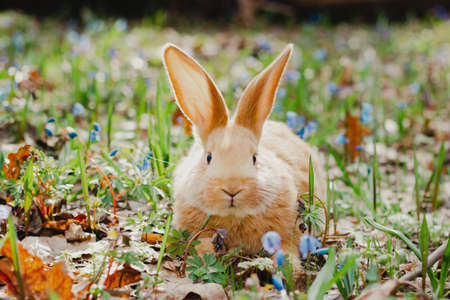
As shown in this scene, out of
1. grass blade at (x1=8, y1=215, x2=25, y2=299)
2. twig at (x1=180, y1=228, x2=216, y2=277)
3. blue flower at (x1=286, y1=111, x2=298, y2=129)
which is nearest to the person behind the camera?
grass blade at (x1=8, y1=215, x2=25, y2=299)

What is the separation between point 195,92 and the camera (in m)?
2.76

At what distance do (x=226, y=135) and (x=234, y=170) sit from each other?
24cm

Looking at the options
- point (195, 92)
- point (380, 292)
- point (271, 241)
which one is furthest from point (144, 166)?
point (380, 292)

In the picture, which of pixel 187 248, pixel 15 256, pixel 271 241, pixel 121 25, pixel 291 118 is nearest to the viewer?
pixel 15 256

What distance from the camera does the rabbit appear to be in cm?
246

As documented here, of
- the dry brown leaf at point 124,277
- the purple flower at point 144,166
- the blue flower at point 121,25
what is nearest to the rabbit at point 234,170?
the purple flower at point 144,166

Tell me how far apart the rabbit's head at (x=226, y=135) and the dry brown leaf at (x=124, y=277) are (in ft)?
1.43

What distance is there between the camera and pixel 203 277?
2.40 meters

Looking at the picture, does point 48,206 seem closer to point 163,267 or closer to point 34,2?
point 163,267

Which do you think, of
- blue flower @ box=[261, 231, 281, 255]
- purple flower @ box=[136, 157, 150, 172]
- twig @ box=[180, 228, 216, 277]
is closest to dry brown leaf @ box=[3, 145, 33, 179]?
purple flower @ box=[136, 157, 150, 172]

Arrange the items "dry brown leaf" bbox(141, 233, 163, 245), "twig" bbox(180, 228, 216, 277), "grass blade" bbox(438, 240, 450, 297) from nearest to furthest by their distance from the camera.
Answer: "grass blade" bbox(438, 240, 450, 297), "twig" bbox(180, 228, 216, 277), "dry brown leaf" bbox(141, 233, 163, 245)

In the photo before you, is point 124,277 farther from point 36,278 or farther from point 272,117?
point 272,117

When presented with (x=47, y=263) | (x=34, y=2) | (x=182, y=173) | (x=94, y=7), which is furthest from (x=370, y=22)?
(x=47, y=263)

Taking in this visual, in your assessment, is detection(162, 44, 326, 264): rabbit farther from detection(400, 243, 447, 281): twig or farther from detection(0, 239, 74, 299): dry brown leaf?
detection(0, 239, 74, 299): dry brown leaf
